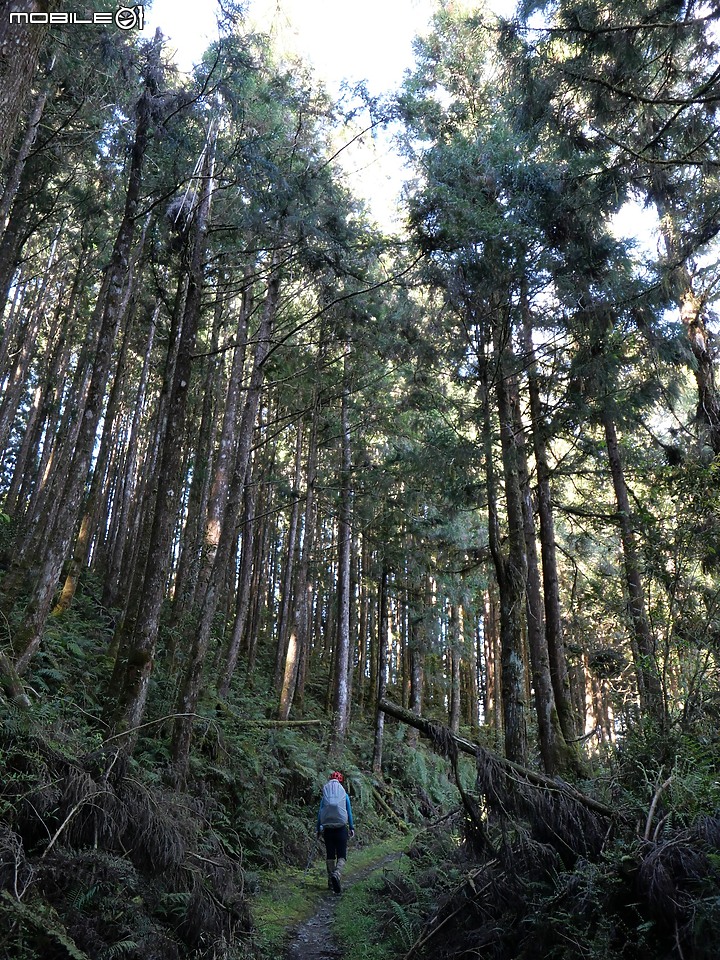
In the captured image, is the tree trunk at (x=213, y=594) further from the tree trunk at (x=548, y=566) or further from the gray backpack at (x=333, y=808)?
the tree trunk at (x=548, y=566)

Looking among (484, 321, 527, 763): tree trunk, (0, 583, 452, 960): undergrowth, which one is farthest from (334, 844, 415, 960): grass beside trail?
(484, 321, 527, 763): tree trunk

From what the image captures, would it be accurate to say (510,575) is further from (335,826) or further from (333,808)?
(335,826)

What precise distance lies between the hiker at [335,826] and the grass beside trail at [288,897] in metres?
0.34

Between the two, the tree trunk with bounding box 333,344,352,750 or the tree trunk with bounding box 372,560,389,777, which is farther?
the tree trunk with bounding box 372,560,389,777

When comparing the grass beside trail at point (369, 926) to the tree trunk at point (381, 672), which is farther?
the tree trunk at point (381, 672)

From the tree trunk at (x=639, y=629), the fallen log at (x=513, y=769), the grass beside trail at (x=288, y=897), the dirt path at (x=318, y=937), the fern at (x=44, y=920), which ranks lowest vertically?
the dirt path at (x=318, y=937)

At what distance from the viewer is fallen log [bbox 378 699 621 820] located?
4.46 m

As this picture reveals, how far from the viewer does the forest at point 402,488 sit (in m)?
4.32

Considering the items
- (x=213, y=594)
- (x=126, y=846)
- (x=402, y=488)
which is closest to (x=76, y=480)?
→ (x=213, y=594)

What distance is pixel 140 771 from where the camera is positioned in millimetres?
6227

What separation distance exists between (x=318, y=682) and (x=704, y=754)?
58.2 ft

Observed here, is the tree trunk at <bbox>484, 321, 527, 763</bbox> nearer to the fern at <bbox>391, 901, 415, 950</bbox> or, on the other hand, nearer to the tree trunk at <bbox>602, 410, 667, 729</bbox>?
the tree trunk at <bbox>602, 410, 667, 729</bbox>

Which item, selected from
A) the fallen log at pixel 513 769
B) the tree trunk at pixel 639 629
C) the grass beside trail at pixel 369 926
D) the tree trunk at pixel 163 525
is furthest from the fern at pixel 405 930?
the tree trunk at pixel 163 525

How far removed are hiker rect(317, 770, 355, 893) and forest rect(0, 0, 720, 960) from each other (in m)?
0.40
